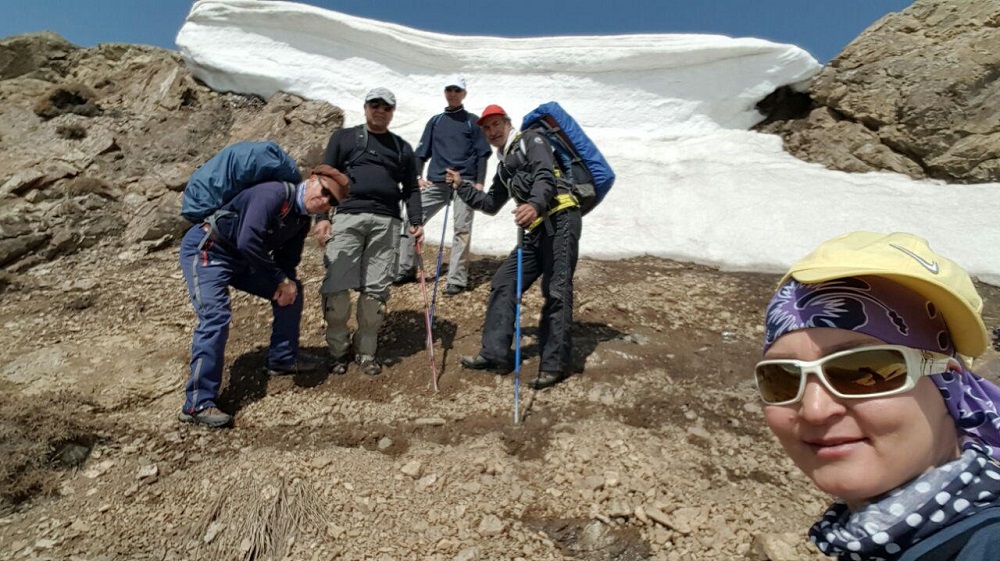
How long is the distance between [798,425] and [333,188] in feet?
14.0

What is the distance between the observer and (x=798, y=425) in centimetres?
154

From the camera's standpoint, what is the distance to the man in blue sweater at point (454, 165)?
765 cm

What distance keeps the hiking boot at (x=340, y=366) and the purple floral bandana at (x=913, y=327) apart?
4.94m

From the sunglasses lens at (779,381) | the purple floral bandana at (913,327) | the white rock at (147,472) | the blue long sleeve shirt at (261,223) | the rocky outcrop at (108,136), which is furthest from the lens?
the rocky outcrop at (108,136)

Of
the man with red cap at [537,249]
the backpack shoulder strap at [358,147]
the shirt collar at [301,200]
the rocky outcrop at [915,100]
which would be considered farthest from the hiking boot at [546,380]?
the rocky outcrop at [915,100]

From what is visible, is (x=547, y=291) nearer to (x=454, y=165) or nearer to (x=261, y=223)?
(x=261, y=223)

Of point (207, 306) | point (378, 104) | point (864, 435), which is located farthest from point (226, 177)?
point (864, 435)

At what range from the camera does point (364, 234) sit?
19.1ft

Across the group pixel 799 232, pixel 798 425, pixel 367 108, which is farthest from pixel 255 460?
pixel 799 232

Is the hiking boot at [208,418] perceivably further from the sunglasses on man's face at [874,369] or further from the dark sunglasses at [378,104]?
the sunglasses on man's face at [874,369]

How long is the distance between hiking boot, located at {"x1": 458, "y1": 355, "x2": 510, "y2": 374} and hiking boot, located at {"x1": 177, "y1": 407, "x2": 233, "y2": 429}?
2182mm

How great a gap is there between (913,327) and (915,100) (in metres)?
12.6

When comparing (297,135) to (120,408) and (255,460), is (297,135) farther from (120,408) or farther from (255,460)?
(255,460)

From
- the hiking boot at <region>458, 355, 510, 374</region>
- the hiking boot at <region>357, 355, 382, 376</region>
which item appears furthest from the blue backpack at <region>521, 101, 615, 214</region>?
the hiking boot at <region>357, 355, 382, 376</region>
